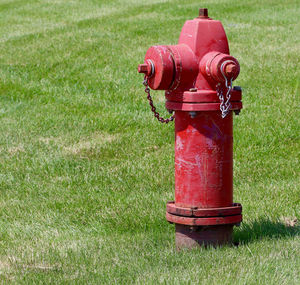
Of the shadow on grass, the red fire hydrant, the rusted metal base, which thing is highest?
the red fire hydrant

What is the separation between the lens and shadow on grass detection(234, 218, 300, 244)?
4.33m

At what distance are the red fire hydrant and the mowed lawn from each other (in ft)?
0.69

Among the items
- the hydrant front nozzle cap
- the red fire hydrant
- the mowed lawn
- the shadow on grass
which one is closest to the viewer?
the mowed lawn

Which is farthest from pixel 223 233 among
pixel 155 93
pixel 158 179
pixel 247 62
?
pixel 247 62

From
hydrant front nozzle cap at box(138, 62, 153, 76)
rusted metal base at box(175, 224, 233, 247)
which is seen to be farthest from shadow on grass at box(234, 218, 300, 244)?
hydrant front nozzle cap at box(138, 62, 153, 76)

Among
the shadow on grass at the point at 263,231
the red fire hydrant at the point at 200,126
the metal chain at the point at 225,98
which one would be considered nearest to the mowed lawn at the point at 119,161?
the shadow on grass at the point at 263,231

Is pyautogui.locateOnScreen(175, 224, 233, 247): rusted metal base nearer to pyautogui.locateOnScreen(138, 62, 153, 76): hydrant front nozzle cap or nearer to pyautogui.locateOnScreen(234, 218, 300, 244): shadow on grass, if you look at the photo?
pyautogui.locateOnScreen(234, 218, 300, 244): shadow on grass

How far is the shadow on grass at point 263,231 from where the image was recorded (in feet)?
14.2

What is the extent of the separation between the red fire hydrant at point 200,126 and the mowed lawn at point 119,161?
21 cm

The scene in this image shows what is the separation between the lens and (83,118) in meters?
8.41

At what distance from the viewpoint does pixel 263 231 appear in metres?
4.47

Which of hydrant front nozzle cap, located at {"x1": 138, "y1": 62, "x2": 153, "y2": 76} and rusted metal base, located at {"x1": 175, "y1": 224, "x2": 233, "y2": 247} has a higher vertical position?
hydrant front nozzle cap, located at {"x1": 138, "y1": 62, "x2": 153, "y2": 76}

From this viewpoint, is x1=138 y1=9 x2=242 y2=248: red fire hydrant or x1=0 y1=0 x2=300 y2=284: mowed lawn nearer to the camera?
x1=0 y1=0 x2=300 y2=284: mowed lawn

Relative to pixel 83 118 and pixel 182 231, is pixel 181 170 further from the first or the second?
pixel 83 118
